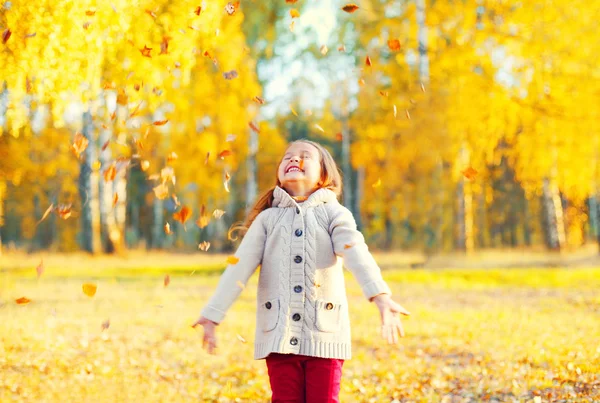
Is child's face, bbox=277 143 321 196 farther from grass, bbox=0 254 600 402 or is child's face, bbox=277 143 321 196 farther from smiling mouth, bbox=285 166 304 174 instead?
grass, bbox=0 254 600 402

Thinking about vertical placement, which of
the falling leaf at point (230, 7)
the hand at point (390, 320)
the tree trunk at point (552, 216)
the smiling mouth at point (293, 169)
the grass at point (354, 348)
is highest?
the tree trunk at point (552, 216)

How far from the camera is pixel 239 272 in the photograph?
10.3ft

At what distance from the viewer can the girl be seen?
116 inches

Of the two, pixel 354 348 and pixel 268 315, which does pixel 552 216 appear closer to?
pixel 354 348

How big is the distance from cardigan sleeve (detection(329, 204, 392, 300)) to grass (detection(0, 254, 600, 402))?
71cm

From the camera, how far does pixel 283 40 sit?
21.5m

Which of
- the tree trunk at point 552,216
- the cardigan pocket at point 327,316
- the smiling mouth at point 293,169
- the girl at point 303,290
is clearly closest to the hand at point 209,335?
the girl at point 303,290

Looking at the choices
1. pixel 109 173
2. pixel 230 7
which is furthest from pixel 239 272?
pixel 230 7

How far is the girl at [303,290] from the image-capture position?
2.94 meters

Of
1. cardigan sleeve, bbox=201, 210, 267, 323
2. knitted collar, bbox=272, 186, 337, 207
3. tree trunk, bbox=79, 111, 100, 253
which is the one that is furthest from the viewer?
tree trunk, bbox=79, 111, 100, 253

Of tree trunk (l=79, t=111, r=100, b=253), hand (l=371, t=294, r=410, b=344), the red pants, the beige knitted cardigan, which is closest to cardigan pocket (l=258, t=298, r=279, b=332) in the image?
the beige knitted cardigan

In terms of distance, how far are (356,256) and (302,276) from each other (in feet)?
0.82

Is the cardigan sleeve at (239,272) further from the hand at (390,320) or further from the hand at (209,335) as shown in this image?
the hand at (390,320)

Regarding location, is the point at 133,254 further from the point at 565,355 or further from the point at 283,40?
the point at 565,355
